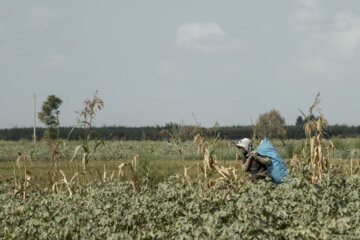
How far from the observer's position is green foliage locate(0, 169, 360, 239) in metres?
3.95

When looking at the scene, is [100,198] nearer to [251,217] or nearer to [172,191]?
[172,191]

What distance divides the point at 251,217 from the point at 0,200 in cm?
397

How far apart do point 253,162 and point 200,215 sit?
4.31 metres

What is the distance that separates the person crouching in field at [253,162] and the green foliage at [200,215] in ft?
6.87

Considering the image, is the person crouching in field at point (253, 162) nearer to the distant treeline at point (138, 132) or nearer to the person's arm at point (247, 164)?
the person's arm at point (247, 164)

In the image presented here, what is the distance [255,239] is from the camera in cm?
378

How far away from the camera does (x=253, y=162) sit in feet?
28.1

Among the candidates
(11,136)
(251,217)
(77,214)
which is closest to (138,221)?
(77,214)

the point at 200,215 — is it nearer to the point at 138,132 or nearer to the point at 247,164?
the point at 247,164

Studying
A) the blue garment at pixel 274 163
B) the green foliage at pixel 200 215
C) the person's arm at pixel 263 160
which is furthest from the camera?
the blue garment at pixel 274 163

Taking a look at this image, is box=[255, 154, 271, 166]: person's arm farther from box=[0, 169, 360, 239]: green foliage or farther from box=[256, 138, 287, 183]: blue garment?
box=[0, 169, 360, 239]: green foliage

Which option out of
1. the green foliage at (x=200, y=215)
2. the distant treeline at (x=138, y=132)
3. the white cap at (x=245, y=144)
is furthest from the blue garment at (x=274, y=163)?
the distant treeline at (x=138, y=132)

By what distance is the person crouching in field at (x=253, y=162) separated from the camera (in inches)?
331

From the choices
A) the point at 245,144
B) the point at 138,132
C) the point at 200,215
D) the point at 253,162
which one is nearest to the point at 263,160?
the point at 253,162
